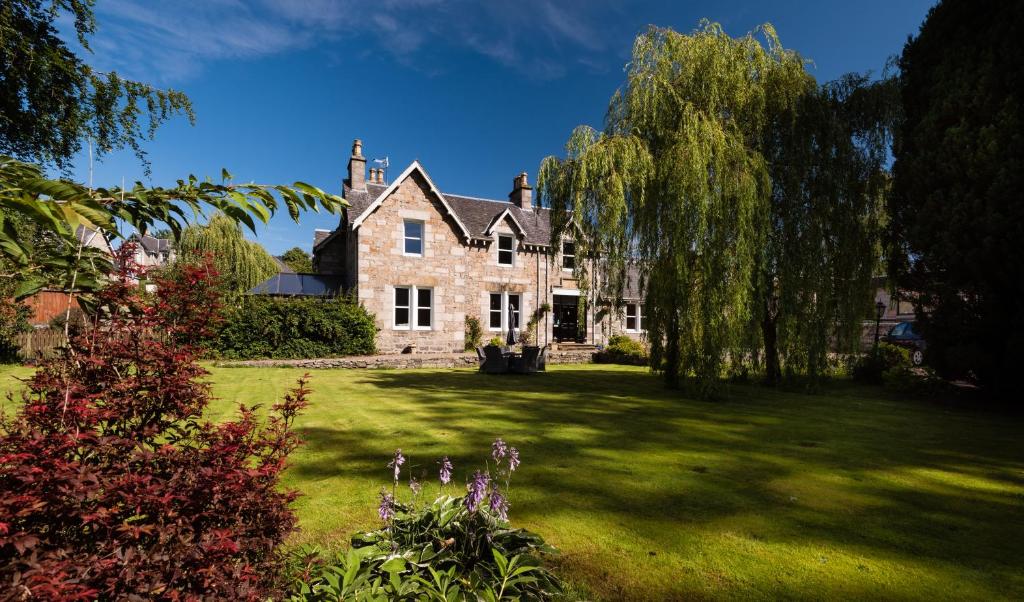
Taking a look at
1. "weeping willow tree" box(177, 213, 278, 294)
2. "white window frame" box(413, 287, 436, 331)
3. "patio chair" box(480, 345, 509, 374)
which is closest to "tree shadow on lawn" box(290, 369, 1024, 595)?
"patio chair" box(480, 345, 509, 374)

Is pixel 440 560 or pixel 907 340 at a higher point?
pixel 907 340

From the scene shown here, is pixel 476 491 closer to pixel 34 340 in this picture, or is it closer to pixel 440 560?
pixel 440 560

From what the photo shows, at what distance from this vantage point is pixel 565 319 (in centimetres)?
2827

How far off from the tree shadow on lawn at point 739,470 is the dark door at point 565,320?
659 inches

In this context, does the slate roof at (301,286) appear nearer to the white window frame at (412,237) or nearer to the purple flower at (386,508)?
the white window frame at (412,237)

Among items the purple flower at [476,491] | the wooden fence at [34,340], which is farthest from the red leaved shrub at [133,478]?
the wooden fence at [34,340]

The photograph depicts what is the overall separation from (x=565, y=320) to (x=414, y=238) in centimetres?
1045

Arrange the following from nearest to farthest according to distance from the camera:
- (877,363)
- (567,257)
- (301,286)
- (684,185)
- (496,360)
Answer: (684,185), (877,363), (496,360), (301,286), (567,257)

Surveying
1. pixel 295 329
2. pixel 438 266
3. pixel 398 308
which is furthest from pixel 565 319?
pixel 295 329

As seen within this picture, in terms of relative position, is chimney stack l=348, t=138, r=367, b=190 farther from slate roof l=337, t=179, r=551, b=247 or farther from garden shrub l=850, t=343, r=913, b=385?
garden shrub l=850, t=343, r=913, b=385

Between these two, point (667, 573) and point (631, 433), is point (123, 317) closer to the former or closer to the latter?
point (667, 573)

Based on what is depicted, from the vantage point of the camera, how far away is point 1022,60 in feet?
30.4

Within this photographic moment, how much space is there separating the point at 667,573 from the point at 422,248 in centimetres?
2070

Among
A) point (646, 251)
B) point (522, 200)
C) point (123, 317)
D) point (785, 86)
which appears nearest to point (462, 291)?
point (522, 200)
